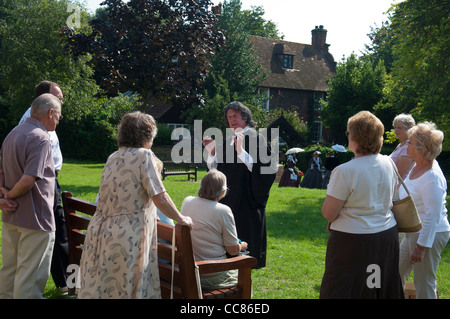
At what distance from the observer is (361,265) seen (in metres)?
3.41

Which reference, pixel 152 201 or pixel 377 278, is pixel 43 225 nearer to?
pixel 152 201

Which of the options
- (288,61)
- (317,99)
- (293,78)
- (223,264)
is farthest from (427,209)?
(288,61)

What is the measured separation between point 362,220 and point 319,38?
1851 inches

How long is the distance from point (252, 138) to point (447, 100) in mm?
14208

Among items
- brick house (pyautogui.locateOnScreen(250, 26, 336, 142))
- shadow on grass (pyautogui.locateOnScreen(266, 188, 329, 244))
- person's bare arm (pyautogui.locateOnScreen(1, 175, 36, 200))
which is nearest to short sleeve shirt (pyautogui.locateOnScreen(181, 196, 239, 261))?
person's bare arm (pyautogui.locateOnScreen(1, 175, 36, 200))

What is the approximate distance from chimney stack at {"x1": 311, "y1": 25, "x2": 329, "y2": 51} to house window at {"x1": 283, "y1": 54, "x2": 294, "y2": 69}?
5.70m

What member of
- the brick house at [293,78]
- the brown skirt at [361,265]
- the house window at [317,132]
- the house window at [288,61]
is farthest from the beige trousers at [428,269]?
the house window at [288,61]

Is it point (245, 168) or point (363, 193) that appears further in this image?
point (245, 168)

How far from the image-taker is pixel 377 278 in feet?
11.4

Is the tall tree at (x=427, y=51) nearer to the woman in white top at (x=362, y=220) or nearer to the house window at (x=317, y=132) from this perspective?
the woman in white top at (x=362, y=220)

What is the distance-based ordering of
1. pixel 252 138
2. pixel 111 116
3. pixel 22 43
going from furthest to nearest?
pixel 111 116
pixel 22 43
pixel 252 138

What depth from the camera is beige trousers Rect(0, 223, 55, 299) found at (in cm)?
397

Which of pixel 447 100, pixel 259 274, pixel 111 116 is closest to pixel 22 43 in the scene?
pixel 111 116

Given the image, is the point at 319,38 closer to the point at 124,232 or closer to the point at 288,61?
the point at 288,61
